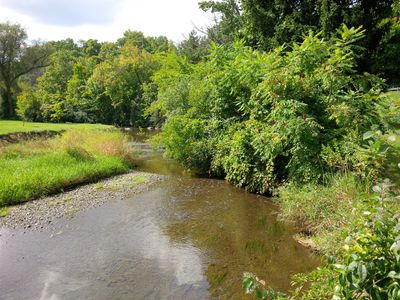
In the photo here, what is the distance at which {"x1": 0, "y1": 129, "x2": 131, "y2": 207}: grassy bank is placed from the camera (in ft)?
31.0

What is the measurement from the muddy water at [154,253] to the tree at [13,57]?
33.5 m

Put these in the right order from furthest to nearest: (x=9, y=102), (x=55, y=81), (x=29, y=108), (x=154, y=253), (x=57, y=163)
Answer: (x=55, y=81), (x=9, y=102), (x=29, y=108), (x=57, y=163), (x=154, y=253)

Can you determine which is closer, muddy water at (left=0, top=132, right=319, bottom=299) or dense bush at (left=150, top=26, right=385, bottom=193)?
muddy water at (left=0, top=132, right=319, bottom=299)

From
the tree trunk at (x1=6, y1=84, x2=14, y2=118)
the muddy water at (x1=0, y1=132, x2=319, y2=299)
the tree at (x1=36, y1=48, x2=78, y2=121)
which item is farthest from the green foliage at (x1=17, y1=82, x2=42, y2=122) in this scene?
the muddy water at (x1=0, y1=132, x2=319, y2=299)

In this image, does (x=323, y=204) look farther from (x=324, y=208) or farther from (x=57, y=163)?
(x=57, y=163)

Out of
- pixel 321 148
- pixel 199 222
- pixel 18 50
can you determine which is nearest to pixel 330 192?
pixel 321 148

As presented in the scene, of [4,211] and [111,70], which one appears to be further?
[111,70]

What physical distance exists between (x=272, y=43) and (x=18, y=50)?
33.5 metres

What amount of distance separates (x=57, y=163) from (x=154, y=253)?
709 cm

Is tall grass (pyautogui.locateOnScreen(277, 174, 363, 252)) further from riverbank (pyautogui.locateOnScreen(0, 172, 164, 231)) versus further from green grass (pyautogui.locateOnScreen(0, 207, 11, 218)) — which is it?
green grass (pyautogui.locateOnScreen(0, 207, 11, 218))

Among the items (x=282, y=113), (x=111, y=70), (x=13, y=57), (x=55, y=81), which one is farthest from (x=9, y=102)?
(x=282, y=113)

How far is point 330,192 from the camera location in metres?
6.73

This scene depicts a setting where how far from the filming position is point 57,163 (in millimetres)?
11656

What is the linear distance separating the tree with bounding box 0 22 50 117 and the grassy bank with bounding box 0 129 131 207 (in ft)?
85.9
